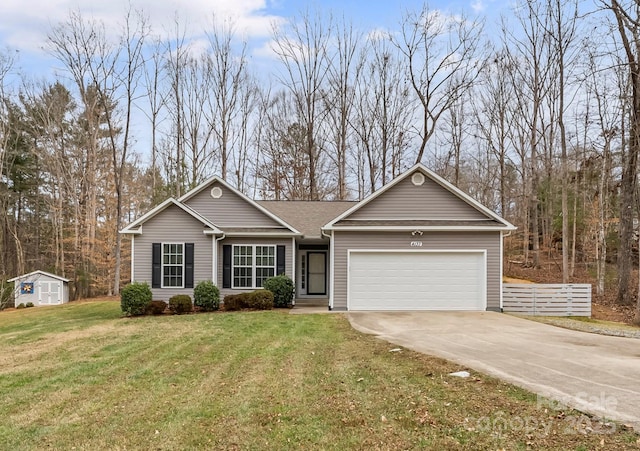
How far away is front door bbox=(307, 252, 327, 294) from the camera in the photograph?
17531 millimetres

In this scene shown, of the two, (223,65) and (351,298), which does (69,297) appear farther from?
(351,298)

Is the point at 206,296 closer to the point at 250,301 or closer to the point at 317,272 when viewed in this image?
the point at 250,301

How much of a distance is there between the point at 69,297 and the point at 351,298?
69.7 feet

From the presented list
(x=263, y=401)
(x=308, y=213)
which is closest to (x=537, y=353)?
(x=263, y=401)

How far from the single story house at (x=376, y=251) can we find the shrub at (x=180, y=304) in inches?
36.0

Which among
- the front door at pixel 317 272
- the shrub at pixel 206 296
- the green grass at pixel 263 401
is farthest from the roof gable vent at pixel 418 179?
the shrub at pixel 206 296

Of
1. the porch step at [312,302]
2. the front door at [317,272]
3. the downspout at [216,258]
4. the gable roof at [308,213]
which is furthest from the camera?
the front door at [317,272]

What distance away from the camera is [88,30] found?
2183 cm

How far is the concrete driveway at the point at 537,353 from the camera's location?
4.79 metres

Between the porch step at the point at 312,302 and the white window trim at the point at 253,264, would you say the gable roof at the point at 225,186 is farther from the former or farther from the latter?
the porch step at the point at 312,302

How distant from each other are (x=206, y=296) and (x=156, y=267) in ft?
7.03

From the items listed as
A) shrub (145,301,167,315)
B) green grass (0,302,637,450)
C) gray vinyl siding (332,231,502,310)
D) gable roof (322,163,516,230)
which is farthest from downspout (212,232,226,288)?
green grass (0,302,637,450)

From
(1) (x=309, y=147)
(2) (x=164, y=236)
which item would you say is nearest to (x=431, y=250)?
(2) (x=164, y=236)

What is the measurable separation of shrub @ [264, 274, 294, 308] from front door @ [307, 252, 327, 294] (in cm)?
299
